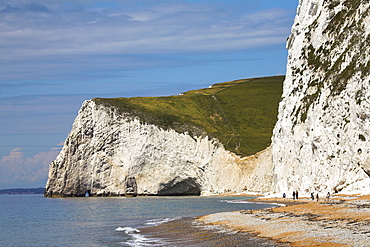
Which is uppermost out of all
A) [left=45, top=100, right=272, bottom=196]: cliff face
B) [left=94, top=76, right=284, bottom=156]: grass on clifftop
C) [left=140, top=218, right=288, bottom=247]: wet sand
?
[left=94, top=76, right=284, bottom=156]: grass on clifftop

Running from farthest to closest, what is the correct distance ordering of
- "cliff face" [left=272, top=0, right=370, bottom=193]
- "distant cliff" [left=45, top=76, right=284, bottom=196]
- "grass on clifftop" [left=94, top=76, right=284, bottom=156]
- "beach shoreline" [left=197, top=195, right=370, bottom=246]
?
"grass on clifftop" [left=94, top=76, right=284, bottom=156], "distant cliff" [left=45, top=76, right=284, bottom=196], "cliff face" [left=272, top=0, right=370, bottom=193], "beach shoreline" [left=197, top=195, right=370, bottom=246]

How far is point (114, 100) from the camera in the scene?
358ft

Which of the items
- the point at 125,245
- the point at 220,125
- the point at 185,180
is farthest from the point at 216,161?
the point at 125,245

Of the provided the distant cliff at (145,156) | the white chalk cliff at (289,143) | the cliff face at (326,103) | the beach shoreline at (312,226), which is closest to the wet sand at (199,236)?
the beach shoreline at (312,226)

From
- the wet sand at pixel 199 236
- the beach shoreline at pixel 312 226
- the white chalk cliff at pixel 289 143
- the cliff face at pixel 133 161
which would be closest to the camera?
the beach shoreline at pixel 312 226

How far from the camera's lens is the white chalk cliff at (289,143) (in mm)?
51906

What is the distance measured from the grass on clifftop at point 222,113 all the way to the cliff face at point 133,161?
2.66m

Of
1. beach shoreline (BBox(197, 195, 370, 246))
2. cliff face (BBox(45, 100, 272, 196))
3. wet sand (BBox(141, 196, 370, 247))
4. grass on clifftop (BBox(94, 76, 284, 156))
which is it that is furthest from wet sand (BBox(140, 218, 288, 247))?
grass on clifftop (BBox(94, 76, 284, 156))

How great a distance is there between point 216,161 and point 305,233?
7583 cm

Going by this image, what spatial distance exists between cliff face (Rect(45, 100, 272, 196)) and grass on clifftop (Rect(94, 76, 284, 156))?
8.72 ft

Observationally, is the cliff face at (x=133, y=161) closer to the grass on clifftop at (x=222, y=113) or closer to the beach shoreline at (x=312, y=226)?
the grass on clifftop at (x=222, y=113)

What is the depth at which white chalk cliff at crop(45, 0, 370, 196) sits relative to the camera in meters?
51.9

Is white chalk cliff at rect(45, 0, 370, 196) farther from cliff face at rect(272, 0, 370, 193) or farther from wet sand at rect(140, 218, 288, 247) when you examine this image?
wet sand at rect(140, 218, 288, 247)

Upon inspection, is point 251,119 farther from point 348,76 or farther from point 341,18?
point 348,76
